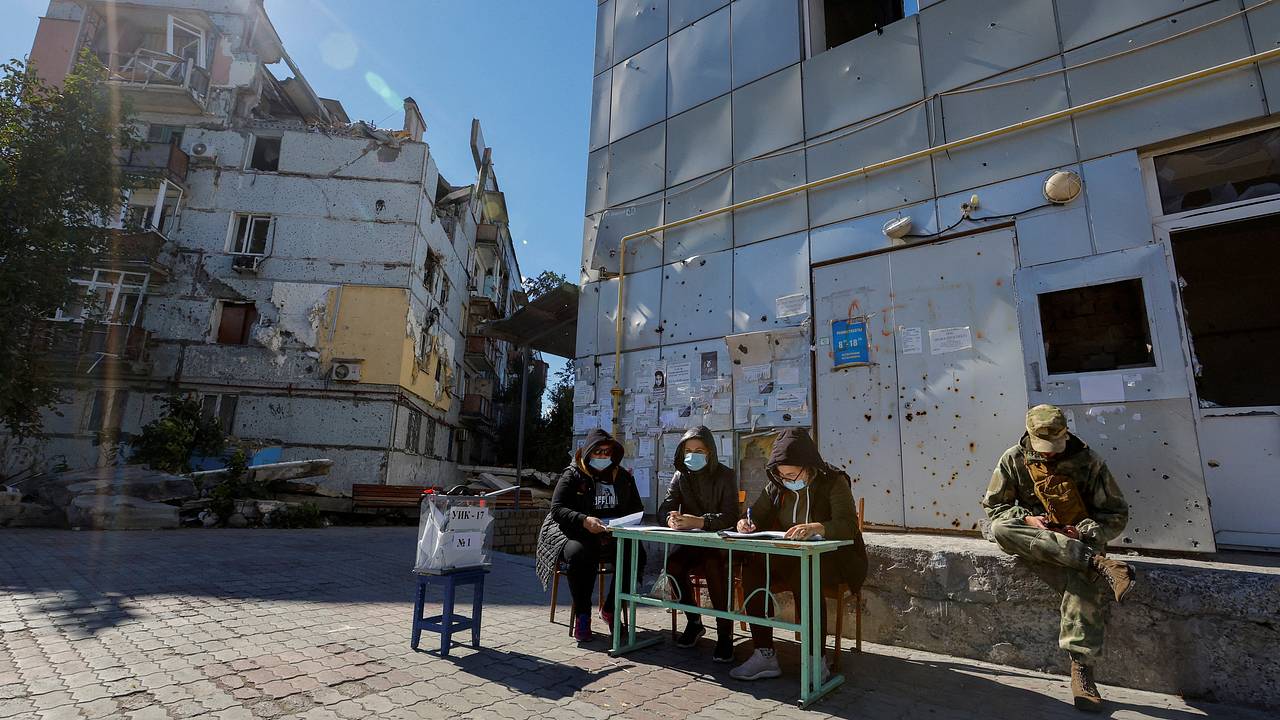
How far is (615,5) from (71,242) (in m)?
12.8

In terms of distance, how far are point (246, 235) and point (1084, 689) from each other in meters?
23.2

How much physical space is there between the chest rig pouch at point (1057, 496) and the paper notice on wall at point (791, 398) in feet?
8.73

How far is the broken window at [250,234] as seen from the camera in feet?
62.7

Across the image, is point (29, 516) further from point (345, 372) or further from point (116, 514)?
point (345, 372)

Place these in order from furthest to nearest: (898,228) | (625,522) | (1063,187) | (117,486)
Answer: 1. (117,486)
2. (898,228)
3. (1063,187)
4. (625,522)

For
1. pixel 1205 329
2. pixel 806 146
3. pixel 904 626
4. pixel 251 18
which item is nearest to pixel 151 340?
pixel 251 18

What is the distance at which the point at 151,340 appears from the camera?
58.6ft

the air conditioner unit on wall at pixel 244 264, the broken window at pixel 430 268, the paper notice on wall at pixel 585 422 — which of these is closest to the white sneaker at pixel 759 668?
the paper notice on wall at pixel 585 422

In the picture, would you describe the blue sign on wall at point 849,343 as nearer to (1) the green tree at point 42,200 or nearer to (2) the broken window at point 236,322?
(1) the green tree at point 42,200

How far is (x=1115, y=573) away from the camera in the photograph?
3037mm

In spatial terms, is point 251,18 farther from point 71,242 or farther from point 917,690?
point 917,690

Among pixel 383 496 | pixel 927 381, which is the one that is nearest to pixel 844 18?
pixel 927 381

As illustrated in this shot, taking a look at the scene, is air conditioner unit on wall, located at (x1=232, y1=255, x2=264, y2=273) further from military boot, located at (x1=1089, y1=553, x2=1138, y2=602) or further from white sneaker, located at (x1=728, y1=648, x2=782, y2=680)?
military boot, located at (x1=1089, y1=553, x2=1138, y2=602)

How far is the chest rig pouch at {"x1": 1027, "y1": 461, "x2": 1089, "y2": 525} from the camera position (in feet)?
11.5
